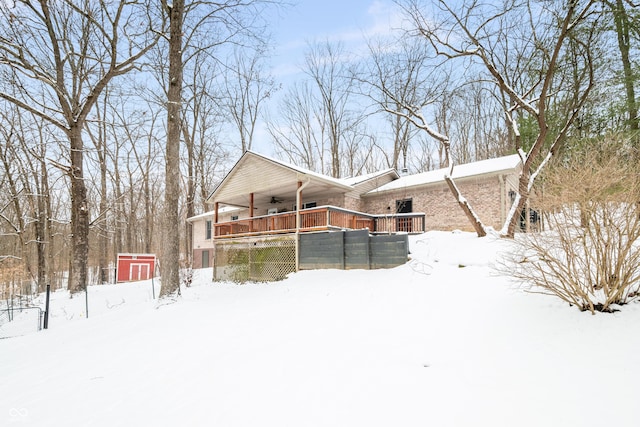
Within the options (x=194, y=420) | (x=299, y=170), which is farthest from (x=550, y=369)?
(x=299, y=170)

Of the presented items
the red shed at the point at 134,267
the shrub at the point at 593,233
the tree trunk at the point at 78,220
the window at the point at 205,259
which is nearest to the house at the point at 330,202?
the tree trunk at the point at 78,220

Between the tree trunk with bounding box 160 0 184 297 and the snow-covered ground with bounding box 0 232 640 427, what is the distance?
2.71 metres

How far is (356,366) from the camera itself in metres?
3.55

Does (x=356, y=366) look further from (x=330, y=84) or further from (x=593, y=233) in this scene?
(x=330, y=84)

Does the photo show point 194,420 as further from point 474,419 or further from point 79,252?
point 79,252

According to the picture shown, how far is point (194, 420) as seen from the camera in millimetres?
2652

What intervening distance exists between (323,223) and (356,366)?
7.33 meters

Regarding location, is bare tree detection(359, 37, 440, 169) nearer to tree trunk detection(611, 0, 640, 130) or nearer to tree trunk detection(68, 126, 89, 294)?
tree trunk detection(611, 0, 640, 130)

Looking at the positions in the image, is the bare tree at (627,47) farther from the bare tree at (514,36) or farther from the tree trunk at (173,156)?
the tree trunk at (173,156)

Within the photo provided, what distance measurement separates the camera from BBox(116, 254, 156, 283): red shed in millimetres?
15477

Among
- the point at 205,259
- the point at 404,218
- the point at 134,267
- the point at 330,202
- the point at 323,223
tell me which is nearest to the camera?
the point at 323,223

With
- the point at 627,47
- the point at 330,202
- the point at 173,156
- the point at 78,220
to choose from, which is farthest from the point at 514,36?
the point at 78,220

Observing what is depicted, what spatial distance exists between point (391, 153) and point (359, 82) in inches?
475

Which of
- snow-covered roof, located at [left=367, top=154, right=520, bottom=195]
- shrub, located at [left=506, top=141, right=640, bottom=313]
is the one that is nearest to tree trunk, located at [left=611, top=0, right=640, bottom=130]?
snow-covered roof, located at [left=367, top=154, right=520, bottom=195]
